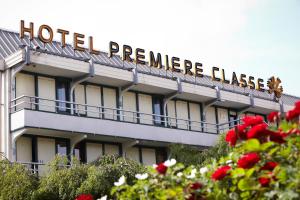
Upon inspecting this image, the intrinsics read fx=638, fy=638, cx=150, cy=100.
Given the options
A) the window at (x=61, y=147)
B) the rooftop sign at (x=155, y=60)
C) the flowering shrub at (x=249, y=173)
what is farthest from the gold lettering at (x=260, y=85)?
the flowering shrub at (x=249, y=173)

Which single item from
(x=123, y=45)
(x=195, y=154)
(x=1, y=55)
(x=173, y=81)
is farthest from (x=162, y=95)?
(x=1, y=55)

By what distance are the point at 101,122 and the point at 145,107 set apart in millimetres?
7075

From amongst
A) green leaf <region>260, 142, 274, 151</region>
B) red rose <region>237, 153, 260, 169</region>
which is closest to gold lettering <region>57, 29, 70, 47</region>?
red rose <region>237, 153, 260, 169</region>

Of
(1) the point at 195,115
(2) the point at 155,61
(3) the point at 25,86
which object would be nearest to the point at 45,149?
(3) the point at 25,86

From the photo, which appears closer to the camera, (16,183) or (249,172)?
(249,172)

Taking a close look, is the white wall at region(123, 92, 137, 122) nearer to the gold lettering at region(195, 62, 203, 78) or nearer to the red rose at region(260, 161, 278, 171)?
the gold lettering at region(195, 62, 203, 78)

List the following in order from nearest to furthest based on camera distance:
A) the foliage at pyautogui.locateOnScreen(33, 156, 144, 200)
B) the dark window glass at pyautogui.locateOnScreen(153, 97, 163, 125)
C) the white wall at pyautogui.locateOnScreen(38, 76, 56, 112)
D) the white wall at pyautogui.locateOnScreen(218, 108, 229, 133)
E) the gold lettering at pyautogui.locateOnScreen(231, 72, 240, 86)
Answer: the foliage at pyautogui.locateOnScreen(33, 156, 144, 200) < the white wall at pyautogui.locateOnScreen(38, 76, 56, 112) < the dark window glass at pyautogui.locateOnScreen(153, 97, 163, 125) < the white wall at pyautogui.locateOnScreen(218, 108, 229, 133) < the gold lettering at pyautogui.locateOnScreen(231, 72, 240, 86)

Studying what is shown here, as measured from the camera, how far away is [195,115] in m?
47.2

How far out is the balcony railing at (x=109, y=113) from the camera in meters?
36.0

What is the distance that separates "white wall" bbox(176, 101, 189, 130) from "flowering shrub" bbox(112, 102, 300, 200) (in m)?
36.5

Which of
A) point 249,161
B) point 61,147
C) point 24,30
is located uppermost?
point 24,30

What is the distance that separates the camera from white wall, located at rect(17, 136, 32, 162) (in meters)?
35.2

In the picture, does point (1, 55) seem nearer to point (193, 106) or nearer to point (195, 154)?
point (195, 154)

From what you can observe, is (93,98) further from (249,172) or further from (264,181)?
(264,181)
